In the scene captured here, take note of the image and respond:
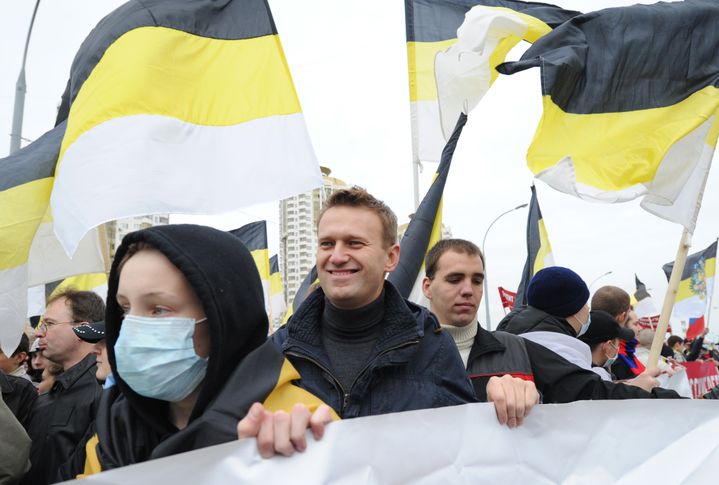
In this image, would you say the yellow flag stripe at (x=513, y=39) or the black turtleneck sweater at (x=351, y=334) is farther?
the yellow flag stripe at (x=513, y=39)

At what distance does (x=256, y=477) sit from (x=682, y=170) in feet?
12.0

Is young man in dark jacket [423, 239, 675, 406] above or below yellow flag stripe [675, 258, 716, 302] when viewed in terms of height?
above

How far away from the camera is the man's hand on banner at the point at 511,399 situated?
1.80 m

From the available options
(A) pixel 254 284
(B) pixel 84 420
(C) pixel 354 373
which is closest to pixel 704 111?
(C) pixel 354 373

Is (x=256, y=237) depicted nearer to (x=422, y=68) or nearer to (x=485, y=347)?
(x=422, y=68)

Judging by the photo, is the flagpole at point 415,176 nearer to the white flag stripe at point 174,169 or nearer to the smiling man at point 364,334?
the white flag stripe at point 174,169

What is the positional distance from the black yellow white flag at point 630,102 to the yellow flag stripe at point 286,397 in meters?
2.88

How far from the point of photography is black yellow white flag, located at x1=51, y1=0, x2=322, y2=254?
3.38m

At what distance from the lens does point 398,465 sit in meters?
1.68

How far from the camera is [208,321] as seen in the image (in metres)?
1.76

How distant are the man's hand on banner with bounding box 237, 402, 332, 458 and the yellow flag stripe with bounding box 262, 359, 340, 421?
25 cm

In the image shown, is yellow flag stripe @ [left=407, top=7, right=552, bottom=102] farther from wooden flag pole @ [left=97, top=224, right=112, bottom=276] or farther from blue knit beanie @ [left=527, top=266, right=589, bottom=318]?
wooden flag pole @ [left=97, top=224, right=112, bottom=276]

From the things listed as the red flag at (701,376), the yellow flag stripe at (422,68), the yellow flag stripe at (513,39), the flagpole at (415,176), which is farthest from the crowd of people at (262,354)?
the red flag at (701,376)

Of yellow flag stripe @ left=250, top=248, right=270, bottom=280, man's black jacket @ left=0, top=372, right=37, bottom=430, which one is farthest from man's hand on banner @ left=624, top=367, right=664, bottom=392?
yellow flag stripe @ left=250, top=248, right=270, bottom=280
